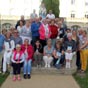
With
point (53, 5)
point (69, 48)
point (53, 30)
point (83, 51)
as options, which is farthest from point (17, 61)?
point (53, 5)

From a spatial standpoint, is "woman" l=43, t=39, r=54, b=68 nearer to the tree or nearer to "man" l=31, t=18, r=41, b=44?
"man" l=31, t=18, r=41, b=44

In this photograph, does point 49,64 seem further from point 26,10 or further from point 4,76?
point 26,10

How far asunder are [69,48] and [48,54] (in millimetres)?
825

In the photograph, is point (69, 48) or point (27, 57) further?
point (69, 48)

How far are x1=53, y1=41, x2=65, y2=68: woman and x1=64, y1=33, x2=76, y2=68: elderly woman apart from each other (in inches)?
6.1

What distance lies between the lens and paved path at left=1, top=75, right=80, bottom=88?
11.1 metres

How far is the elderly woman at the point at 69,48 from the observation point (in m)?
13.1

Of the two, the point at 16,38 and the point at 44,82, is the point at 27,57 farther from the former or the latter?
the point at 16,38

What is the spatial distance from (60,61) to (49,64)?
1.41ft

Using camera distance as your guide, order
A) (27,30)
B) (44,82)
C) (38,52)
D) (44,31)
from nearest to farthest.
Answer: (44,82) < (38,52) < (44,31) < (27,30)

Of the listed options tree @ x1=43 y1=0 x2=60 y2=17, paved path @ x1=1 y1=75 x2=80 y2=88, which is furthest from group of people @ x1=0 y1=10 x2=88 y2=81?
tree @ x1=43 y1=0 x2=60 y2=17

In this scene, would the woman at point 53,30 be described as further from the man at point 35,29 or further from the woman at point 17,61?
the woman at point 17,61

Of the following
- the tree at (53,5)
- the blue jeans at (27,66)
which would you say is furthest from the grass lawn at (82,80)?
the tree at (53,5)

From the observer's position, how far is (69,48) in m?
13.2
